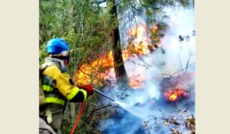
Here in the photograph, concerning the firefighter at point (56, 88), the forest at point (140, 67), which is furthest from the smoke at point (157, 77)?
the firefighter at point (56, 88)

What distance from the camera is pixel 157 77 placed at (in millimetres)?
3514

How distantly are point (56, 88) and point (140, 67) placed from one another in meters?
0.93

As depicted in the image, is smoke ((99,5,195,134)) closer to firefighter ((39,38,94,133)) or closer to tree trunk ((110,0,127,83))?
tree trunk ((110,0,127,83))

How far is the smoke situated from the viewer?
11.5ft

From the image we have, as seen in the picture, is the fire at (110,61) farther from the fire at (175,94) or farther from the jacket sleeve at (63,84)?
the jacket sleeve at (63,84)

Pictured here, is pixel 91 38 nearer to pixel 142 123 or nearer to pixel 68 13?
pixel 68 13

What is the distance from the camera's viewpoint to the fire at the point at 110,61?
137 inches

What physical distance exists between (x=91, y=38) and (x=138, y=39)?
36 centimetres

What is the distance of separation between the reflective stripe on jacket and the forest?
0.67m

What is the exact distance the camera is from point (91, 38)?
3.46 m

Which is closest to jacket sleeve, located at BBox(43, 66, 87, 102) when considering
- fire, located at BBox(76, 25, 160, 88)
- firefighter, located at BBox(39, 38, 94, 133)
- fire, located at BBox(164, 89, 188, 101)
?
firefighter, located at BBox(39, 38, 94, 133)

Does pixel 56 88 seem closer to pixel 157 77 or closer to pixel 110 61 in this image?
pixel 110 61

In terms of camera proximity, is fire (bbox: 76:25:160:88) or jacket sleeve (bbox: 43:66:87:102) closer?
jacket sleeve (bbox: 43:66:87:102)

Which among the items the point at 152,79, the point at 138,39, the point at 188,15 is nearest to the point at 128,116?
the point at 152,79
